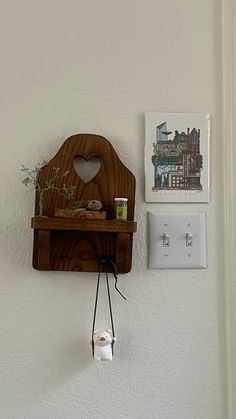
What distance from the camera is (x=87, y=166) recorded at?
3.11 ft

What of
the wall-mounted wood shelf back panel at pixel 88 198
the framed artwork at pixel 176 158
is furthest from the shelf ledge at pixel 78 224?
the framed artwork at pixel 176 158

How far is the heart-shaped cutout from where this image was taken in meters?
0.94

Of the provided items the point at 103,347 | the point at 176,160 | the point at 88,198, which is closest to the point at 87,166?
the point at 88,198

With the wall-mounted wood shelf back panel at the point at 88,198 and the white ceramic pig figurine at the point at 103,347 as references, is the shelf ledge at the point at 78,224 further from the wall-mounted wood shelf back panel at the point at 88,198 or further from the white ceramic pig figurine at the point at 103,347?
the white ceramic pig figurine at the point at 103,347

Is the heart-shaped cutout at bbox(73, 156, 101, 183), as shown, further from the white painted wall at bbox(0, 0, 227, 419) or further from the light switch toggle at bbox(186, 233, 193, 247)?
the light switch toggle at bbox(186, 233, 193, 247)

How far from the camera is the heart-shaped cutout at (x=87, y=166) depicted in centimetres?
94

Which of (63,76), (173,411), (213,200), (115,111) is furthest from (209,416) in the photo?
(63,76)

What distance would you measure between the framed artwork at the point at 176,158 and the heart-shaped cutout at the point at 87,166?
0.10 metres

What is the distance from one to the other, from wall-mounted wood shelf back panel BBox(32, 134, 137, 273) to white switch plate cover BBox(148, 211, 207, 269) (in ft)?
0.19

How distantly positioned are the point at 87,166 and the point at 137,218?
148 mm

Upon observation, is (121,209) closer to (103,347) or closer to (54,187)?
(54,187)

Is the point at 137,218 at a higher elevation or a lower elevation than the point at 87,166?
lower

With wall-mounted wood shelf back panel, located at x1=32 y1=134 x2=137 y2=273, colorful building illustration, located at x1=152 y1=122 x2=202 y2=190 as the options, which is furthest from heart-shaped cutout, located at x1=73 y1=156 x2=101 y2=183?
colorful building illustration, located at x1=152 y1=122 x2=202 y2=190

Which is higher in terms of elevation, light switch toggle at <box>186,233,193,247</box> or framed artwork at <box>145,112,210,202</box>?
framed artwork at <box>145,112,210,202</box>
